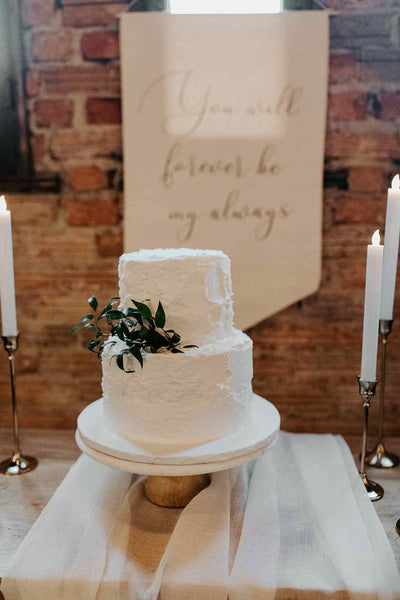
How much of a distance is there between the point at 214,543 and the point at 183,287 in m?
0.44

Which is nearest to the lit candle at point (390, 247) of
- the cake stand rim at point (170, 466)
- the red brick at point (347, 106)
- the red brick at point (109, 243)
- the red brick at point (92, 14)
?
the red brick at point (347, 106)

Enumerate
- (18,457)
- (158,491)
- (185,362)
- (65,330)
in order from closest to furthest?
1. (185,362)
2. (158,491)
3. (18,457)
4. (65,330)

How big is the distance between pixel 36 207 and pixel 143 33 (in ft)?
1.70

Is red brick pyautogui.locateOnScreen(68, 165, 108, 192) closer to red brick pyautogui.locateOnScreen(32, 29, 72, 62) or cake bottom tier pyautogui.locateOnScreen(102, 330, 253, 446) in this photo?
red brick pyautogui.locateOnScreen(32, 29, 72, 62)

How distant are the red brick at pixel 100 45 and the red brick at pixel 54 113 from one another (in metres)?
0.13

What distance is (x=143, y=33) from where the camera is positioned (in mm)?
1311

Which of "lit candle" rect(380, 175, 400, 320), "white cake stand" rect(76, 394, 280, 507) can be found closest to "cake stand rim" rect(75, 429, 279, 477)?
"white cake stand" rect(76, 394, 280, 507)

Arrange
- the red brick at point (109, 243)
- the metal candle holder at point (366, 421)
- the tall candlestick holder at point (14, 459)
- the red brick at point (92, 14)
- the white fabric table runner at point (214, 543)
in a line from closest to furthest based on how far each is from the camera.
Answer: the white fabric table runner at point (214, 543), the metal candle holder at point (366, 421), the tall candlestick holder at point (14, 459), the red brick at point (92, 14), the red brick at point (109, 243)

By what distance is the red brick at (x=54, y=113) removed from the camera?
4.53ft

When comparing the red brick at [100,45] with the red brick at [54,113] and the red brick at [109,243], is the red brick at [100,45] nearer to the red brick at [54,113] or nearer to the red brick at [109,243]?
the red brick at [54,113]

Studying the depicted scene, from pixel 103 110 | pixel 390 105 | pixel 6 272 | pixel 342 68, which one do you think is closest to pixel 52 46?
pixel 103 110

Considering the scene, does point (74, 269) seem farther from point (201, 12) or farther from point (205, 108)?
point (201, 12)

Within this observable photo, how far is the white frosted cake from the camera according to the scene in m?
0.95

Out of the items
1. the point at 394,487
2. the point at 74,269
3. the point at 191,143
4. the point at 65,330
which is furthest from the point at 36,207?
the point at 394,487
